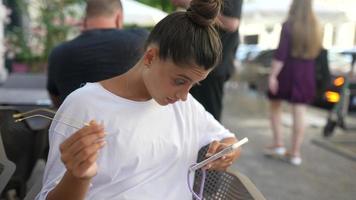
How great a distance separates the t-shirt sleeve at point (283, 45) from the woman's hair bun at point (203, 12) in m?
3.74

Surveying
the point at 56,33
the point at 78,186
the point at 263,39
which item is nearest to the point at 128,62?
the point at 78,186

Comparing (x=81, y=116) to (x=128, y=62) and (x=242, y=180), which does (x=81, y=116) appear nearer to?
(x=242, y=180)

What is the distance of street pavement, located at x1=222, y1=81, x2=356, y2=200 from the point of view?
14.7 ft

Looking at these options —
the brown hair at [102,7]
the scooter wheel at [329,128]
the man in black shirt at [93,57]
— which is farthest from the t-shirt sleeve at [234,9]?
the scooter wheel at [329,128]

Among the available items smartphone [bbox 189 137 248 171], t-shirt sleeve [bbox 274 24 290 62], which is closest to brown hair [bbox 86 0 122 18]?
smartphone [bbox 189 137 248 171]

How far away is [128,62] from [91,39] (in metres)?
0.27

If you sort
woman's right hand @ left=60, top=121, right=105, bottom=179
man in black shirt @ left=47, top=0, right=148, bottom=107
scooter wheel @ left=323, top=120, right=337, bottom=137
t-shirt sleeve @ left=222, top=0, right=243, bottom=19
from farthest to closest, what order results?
1. scooter wheel @ left=323, top=120, right=337, bottom=137
2. t-shirt sleeve @ left=222, top=0, right=243, bottom=19
3. man in black shirt @ left=47, top=0, right=148, bottom=107
4. woman's right hand @ left=60, top=121, right=105, bottom=179

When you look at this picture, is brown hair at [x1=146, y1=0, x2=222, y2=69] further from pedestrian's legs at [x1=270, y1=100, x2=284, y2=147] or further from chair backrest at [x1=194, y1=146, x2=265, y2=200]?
pedestrian's legs at [x1=270, y1=100, x2=284, y2=147]

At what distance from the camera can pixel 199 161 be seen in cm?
186

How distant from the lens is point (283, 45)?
Answer: 5.25 m

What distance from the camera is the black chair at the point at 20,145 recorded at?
2301mm

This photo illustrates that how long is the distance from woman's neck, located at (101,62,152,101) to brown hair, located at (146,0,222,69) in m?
0.14

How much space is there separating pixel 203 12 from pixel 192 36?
97 mm

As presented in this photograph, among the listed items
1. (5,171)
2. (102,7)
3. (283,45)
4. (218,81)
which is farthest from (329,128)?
(5,171)
